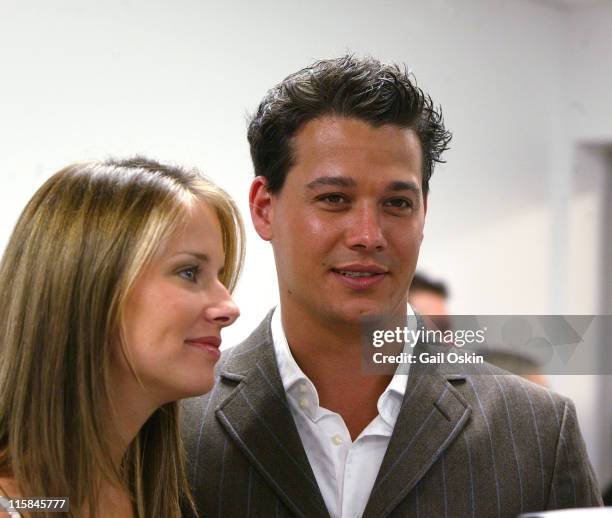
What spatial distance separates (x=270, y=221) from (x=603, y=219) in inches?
120

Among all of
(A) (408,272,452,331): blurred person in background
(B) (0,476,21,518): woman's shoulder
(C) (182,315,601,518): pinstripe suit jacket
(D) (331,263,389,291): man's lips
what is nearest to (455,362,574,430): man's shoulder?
(C) (182,315,601,518): pinstripe suit jacket

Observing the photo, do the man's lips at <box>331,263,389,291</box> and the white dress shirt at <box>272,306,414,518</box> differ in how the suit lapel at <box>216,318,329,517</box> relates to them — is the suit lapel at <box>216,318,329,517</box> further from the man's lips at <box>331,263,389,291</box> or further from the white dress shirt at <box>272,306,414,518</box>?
the man's lips at <box>331,263,389,291</box>

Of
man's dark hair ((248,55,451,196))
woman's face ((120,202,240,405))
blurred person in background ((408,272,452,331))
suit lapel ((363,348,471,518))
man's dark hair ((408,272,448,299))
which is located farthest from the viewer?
man's dark hair ((408,272,448,299))

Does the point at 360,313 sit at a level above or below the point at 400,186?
below

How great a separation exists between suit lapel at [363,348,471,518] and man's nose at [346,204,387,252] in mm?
213

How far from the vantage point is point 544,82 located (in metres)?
4.04

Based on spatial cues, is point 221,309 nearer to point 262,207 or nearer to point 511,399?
point 262,207

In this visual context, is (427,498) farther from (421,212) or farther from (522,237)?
(522,237)

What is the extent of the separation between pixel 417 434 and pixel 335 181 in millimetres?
360

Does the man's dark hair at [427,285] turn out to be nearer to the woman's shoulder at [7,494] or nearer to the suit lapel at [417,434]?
the suit lapel at [417,434]

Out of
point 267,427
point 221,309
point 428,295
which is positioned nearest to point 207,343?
point 221,309

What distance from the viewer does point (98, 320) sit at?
117 cm

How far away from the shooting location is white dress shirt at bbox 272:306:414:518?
1.35 metres

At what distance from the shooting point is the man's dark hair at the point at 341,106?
56.8 inches
